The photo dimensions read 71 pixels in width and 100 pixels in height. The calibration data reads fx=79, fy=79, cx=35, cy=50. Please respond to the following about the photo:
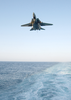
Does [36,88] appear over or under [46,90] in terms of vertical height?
under

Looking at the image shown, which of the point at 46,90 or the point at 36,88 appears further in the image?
the point at 36,88

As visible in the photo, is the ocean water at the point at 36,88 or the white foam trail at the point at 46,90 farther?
the ocean water at the point at 36,88

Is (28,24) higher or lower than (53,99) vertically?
higher

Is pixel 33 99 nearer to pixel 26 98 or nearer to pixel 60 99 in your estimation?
pixel 26 98

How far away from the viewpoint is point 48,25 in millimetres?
16578

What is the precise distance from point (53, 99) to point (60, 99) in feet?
5.42

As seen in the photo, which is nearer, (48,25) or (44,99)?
(48,25)

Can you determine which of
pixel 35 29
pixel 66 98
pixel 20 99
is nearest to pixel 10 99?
pixel 20 99

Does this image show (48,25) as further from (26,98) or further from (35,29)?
(26,98)

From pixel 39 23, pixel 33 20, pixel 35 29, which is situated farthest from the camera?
pixel 35 29

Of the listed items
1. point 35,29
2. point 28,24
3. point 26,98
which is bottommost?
point 26,98

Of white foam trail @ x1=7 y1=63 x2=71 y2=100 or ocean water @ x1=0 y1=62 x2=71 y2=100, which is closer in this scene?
white foam trail @ x1=7 y1=63 x2=71 y2=100

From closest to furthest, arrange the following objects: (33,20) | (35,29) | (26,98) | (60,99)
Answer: (33,20) < (35,29) < (60,99) < (26,98)

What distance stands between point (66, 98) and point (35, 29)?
18.1 m
